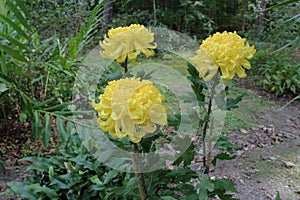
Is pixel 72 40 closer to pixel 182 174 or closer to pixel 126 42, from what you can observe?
pixel 126 42

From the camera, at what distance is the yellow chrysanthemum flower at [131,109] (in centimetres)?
66

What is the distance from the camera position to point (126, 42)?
2.88 ft

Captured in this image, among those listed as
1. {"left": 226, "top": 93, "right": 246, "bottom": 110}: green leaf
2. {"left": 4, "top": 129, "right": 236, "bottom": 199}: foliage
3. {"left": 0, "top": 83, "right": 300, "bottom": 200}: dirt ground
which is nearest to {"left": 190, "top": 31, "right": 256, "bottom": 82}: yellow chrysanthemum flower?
{"left": 226, "top": 93, "right": 246, "bottom": 110}: green leaf

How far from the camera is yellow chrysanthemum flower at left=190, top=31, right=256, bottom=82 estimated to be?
0.83 metres

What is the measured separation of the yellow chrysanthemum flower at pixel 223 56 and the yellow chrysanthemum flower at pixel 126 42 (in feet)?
0.52

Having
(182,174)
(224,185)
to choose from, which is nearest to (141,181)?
(182,174)

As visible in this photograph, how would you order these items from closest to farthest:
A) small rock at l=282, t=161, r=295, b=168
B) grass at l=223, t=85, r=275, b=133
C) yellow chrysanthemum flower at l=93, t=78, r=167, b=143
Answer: yellow chrysanthemum flower at l=93, t=78, r=167, b=143, small rock at l=282, t=161, r=295, b=168, grass at l=223, t=85, r=275, b=133

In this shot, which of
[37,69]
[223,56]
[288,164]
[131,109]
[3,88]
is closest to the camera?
[131,109]

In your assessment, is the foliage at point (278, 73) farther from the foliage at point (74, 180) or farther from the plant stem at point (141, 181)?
the plant stem at point (141, 181)

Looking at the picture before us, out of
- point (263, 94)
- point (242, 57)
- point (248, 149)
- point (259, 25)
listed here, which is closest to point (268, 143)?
point (248, 149)

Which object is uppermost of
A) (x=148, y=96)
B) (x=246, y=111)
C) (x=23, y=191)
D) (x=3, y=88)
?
(x=148, y=96)

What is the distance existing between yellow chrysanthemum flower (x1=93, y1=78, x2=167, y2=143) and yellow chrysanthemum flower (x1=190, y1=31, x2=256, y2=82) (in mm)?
214

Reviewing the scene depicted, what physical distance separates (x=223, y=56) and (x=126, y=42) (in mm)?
275

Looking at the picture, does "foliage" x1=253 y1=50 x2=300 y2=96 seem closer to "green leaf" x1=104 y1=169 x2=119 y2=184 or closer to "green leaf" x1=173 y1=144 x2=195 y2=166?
"green leaf" x1=104 y1=169 x2=119 y2=184
